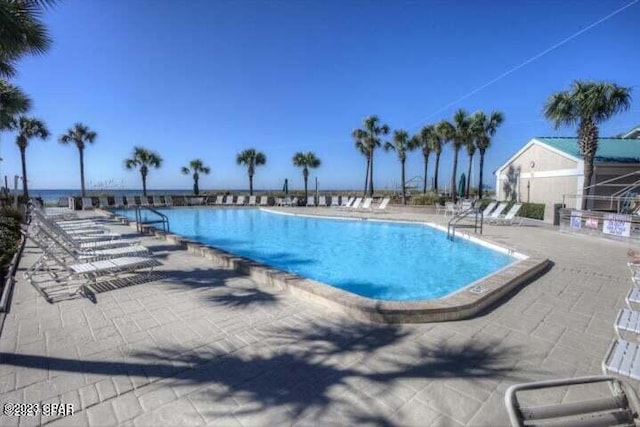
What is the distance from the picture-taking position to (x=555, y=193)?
17.5 meters

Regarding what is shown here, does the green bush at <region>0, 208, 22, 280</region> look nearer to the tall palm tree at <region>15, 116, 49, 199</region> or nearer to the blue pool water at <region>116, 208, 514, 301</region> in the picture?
the blue pool water at <region>116, 208, 514, 301</region>

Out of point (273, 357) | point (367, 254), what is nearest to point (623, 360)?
point (273, 357)

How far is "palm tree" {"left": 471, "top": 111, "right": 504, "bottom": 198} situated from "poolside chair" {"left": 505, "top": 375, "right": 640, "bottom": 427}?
23945mm

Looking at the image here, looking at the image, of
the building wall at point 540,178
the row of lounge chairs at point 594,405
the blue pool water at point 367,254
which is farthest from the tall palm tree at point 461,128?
the row of lounge chairs at point 594,405

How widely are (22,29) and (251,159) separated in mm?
25002

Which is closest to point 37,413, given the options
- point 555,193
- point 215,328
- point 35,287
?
point 215,328

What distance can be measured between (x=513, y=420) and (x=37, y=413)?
3030 mm

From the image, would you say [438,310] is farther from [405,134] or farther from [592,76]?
[405,134]

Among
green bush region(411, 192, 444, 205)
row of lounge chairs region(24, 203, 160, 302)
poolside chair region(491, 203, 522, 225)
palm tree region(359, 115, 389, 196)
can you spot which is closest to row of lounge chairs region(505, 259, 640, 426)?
row of lounge chairs region(24, 203, 160, 302)

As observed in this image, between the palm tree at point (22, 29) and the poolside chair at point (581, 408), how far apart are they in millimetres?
7512

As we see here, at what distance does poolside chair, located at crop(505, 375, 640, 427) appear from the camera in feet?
4.96

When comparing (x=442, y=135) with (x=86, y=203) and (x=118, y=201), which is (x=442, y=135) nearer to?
(x=118, y=201)

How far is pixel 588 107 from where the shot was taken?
13188 mm

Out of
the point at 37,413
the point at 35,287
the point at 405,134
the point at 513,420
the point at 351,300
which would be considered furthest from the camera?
the point at 405,134
